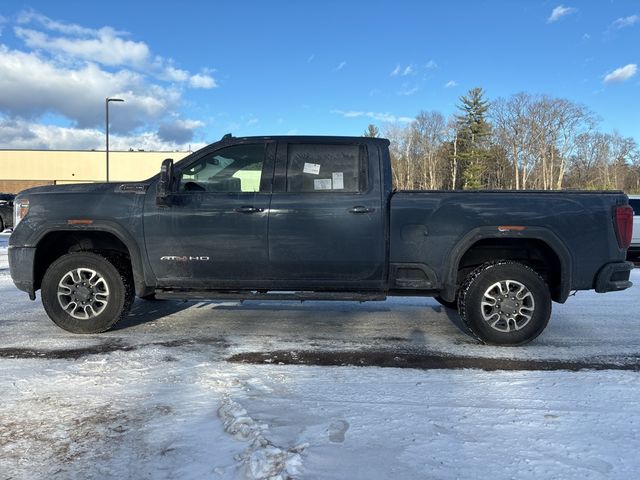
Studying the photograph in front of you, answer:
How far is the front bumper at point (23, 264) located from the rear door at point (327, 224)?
8.20 feet

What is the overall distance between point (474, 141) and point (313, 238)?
63937 millimetres

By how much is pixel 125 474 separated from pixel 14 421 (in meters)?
1.11

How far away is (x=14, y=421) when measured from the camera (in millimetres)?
3123

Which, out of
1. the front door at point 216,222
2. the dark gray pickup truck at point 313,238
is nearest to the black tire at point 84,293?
the dark gray pickup truck at point 313,238

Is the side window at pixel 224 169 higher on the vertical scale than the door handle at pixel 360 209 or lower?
higher

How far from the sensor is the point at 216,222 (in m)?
4.85

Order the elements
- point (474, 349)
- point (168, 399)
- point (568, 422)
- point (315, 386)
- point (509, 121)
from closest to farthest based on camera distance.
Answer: point (568, 422)
point (168, 399)
point (315, 386)
point (474, 349)
point (509, 121)

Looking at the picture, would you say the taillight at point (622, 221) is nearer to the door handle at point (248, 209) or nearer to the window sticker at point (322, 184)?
the window sticker at point (322, 184)

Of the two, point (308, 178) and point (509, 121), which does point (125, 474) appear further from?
point (509, 121)

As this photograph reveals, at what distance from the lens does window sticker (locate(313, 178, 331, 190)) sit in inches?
193

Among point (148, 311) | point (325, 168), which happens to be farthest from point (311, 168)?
point (148, 311)

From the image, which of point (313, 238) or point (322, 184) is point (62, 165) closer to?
point (322, 184)

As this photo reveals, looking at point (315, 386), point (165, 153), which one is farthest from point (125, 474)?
point (165, 153)

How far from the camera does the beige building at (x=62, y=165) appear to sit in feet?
217
